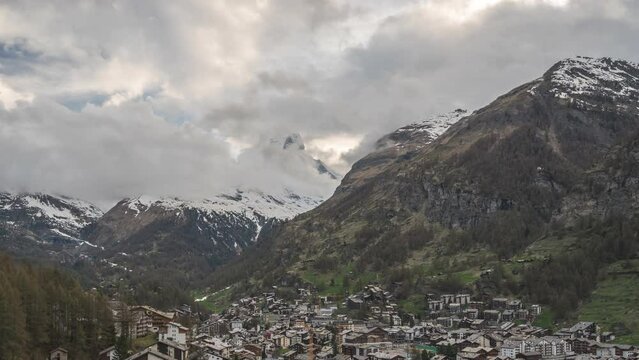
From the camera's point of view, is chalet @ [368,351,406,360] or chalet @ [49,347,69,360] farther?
chalet @ [368,351,406,360]

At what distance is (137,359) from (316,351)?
8391cm

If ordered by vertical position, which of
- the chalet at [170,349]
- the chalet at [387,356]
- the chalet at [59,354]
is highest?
the chalet at [59,354]

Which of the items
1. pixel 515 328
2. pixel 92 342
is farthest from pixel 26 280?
pixel 515 328

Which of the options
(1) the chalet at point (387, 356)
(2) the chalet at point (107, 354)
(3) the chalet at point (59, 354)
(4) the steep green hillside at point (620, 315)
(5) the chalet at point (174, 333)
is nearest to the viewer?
(3) the chalet at point (59, 354)

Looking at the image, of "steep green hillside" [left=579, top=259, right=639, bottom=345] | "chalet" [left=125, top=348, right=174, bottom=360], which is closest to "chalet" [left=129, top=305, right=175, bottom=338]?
"chalet" [left=125, top=348, right=174, bottom=360]

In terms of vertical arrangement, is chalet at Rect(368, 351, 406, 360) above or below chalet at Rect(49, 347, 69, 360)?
below

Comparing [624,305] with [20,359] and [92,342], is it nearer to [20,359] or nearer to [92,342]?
[92,342]

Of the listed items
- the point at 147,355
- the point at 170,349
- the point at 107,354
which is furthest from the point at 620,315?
the point at 107,354

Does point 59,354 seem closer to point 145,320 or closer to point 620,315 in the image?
point 145,320

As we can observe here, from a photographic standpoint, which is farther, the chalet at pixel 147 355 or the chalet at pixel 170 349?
the chalet at pixel 170 349

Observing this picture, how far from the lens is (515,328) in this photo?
19888 cm

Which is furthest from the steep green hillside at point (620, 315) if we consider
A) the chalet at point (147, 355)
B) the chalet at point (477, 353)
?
the chalet at point (147, 355)

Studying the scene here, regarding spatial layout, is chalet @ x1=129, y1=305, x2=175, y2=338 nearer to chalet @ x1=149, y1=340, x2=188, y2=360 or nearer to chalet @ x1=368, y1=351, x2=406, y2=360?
chalet @ x1=149, y1=340, x2=188, y2=360

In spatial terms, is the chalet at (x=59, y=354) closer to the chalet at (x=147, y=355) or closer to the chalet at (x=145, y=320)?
the chalet at (x=147, y=355)
